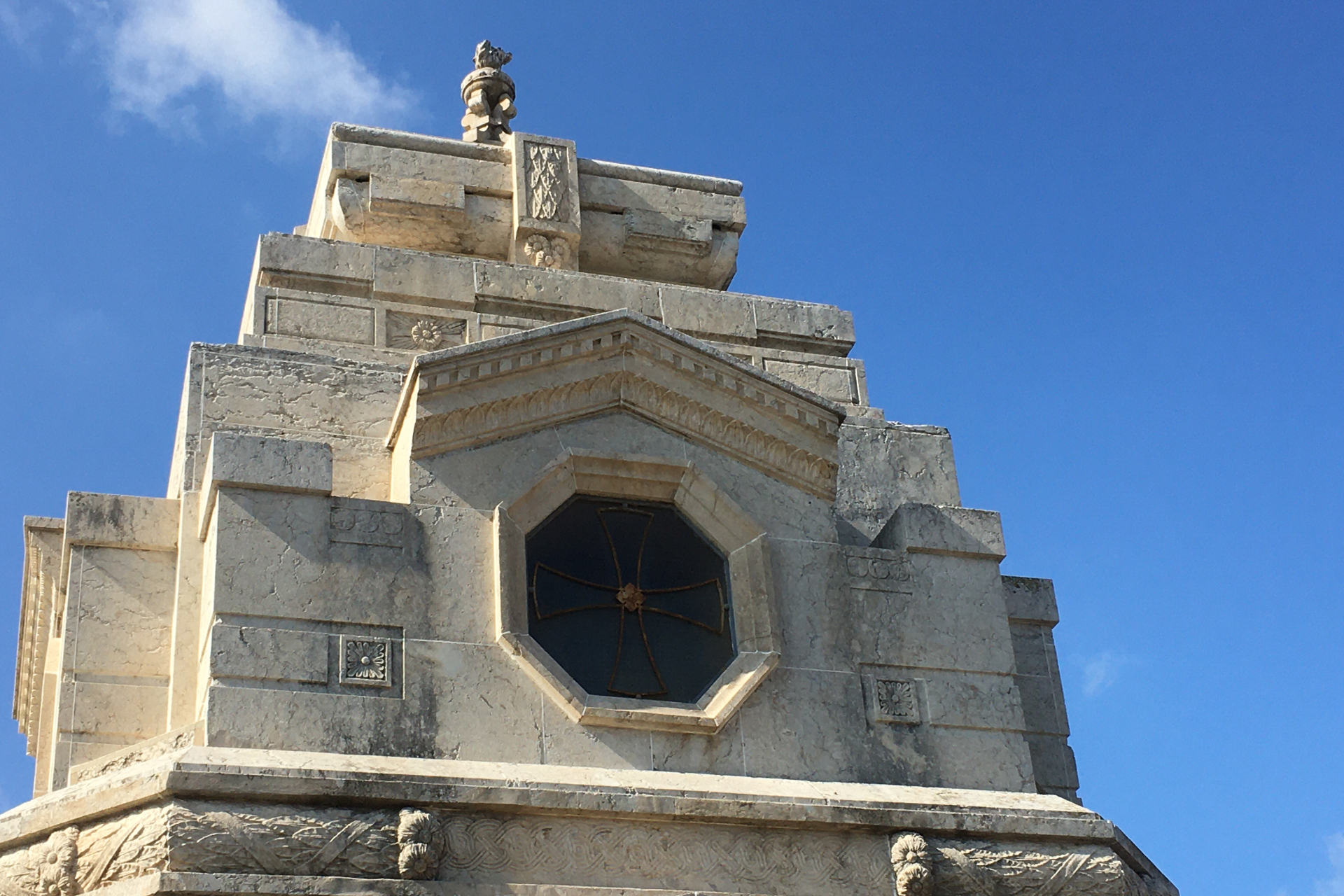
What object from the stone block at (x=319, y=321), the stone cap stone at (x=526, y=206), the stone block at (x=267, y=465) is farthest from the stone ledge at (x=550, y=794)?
the stone cap stone at (x=526, y=206)

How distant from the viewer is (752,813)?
12.5 metres

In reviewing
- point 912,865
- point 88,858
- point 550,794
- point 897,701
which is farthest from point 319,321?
point 912,865

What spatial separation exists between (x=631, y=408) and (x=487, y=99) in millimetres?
5919

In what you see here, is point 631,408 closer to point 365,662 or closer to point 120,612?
point 365,662

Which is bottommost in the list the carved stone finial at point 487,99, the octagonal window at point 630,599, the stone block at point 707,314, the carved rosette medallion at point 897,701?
the carved rosette medallion at point 897,701

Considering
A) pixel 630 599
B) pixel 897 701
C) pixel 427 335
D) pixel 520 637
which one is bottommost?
pixel 897 701

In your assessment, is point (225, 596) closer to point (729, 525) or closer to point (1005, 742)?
point (729, 525)

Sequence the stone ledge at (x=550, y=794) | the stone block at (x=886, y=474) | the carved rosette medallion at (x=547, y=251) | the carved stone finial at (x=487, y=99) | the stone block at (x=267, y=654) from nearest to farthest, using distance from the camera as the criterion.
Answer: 1. the stone ledge at (x=550, y=794)
2. the stone block at (x=267, y=654)
3. the stone block at (x=886, y=474)
4. the carved rosette medallion at (x=547, y=251)
5. the carved stone finial at (x=487, y=99)

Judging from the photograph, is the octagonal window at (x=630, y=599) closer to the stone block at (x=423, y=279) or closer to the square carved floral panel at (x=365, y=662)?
the square carved floral panel at (x=365, y=662)

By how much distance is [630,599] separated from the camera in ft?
45.4

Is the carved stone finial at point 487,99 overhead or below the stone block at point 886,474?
overhead

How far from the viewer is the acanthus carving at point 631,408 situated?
1389 cm

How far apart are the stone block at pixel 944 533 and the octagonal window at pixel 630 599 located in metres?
1.51

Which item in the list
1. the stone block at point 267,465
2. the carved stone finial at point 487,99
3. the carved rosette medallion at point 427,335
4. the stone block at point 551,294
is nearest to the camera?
the stone block at point 267,465
